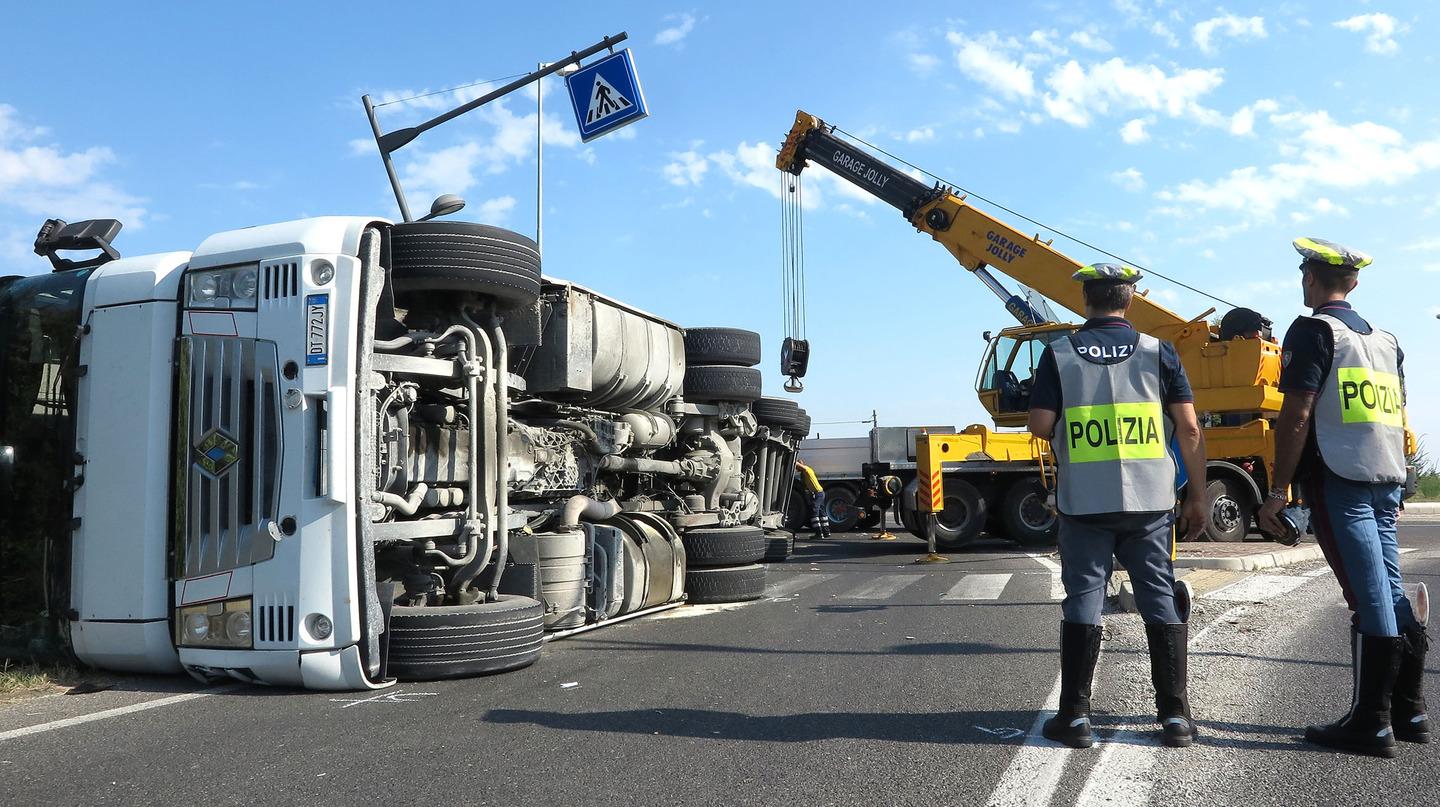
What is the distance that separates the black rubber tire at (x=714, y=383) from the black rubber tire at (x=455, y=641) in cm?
425

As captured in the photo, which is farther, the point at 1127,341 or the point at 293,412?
the point at 293,412

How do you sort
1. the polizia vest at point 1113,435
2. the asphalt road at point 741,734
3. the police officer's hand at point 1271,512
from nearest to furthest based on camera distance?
the asphalt road at point 741,734, the polizia vest at point 1113,435, the police officer's hand at point 1271,512

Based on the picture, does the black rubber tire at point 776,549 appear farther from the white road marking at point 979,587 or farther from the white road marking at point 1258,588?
the white road marking at point 1258,588

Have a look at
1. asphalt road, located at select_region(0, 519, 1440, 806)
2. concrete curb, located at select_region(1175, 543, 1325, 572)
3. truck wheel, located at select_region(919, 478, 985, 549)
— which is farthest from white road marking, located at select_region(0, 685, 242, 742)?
truck wheel, located at select_region(919, 478, 985, 549)

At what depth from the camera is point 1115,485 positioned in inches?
149

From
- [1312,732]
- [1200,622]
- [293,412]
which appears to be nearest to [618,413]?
[293,412]

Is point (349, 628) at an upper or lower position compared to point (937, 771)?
upper

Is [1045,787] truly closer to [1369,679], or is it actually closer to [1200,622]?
[1369,679]

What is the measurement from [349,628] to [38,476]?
1.76 meters

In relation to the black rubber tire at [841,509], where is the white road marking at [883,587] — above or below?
below

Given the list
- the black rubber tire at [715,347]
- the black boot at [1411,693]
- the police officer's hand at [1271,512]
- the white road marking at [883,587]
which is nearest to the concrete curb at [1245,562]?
the white road marking at [883,587]

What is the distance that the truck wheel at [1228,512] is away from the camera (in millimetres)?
14719

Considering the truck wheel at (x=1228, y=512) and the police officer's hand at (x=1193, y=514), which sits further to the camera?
the truck wheel at (x=1228, y=512)

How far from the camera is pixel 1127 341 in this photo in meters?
3.92
